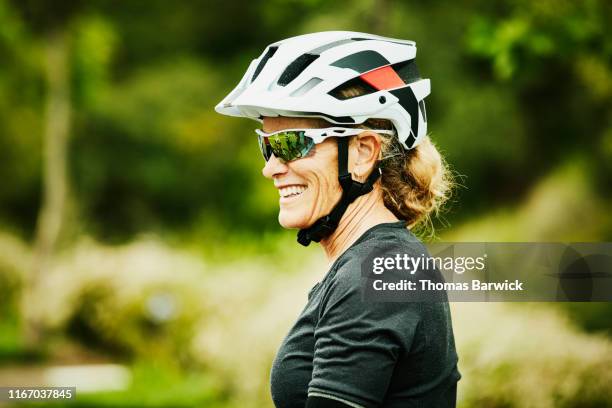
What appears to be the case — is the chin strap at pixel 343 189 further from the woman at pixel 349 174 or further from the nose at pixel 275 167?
the nose at pixel 275 167

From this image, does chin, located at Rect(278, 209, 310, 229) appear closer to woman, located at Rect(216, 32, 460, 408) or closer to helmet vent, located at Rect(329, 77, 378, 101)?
woman, located at Rect(216, 32, 460, 408)

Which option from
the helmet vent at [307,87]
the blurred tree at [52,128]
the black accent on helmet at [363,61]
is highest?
the blurred tree at [52,128]

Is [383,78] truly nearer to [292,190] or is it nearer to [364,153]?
[364,153]

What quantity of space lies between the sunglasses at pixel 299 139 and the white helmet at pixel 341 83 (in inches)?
1.2

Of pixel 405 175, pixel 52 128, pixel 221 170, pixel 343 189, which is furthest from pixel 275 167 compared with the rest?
pixel 221 170

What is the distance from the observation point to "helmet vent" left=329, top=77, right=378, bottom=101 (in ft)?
7.39

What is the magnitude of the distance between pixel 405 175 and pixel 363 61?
340 mm

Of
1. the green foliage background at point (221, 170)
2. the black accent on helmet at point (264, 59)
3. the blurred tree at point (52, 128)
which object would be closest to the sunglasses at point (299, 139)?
the black accent on helmet at point (264, 59)

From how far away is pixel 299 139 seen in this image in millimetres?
2266

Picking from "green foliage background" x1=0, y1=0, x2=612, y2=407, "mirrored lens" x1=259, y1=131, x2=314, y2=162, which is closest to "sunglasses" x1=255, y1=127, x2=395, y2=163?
"mirrored lens" x1=259, y1=131, x2=314, y2=162

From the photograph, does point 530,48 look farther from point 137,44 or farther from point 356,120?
point 137,44

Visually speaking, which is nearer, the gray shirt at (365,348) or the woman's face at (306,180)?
the gray shirt at (365,348)

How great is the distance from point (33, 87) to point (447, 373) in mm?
13299

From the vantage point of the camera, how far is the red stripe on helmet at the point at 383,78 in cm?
229
